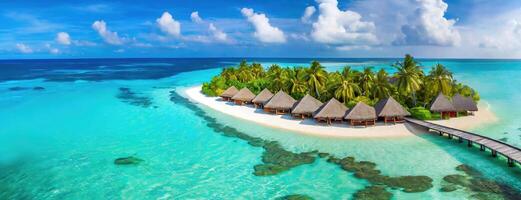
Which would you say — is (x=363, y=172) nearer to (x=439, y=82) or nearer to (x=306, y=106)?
(x=306, y=106)

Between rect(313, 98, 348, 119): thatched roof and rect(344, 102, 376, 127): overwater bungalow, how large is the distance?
25.3 inches

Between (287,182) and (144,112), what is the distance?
2585cm

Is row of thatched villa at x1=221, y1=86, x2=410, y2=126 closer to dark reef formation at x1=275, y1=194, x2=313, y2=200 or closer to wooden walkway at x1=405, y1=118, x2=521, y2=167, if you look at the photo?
wooden walkway at x1=405, y1=118, x2=521, y2=167

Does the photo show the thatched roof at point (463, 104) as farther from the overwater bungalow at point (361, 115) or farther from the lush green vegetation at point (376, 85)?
the overwater bungalow at point (361, 115)

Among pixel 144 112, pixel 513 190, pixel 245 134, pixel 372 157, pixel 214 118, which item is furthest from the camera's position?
pixel 144 112

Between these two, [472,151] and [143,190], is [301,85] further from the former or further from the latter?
[143,190]

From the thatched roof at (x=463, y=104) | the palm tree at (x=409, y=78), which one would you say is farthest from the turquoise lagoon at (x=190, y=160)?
the palm tree at (x=409, y=78)

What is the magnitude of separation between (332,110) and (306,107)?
115 inches

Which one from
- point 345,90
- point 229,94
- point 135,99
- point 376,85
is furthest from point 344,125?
point 135,99

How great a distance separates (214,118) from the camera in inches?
1404

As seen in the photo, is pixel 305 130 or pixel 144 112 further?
pixel 144 112

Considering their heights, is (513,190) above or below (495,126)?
below

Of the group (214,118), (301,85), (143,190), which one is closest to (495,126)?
(301,85)

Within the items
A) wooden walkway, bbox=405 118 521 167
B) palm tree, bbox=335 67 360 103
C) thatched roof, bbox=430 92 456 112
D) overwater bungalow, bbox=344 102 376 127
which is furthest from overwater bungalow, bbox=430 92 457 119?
palm tree, bbox=335 67 360 103
